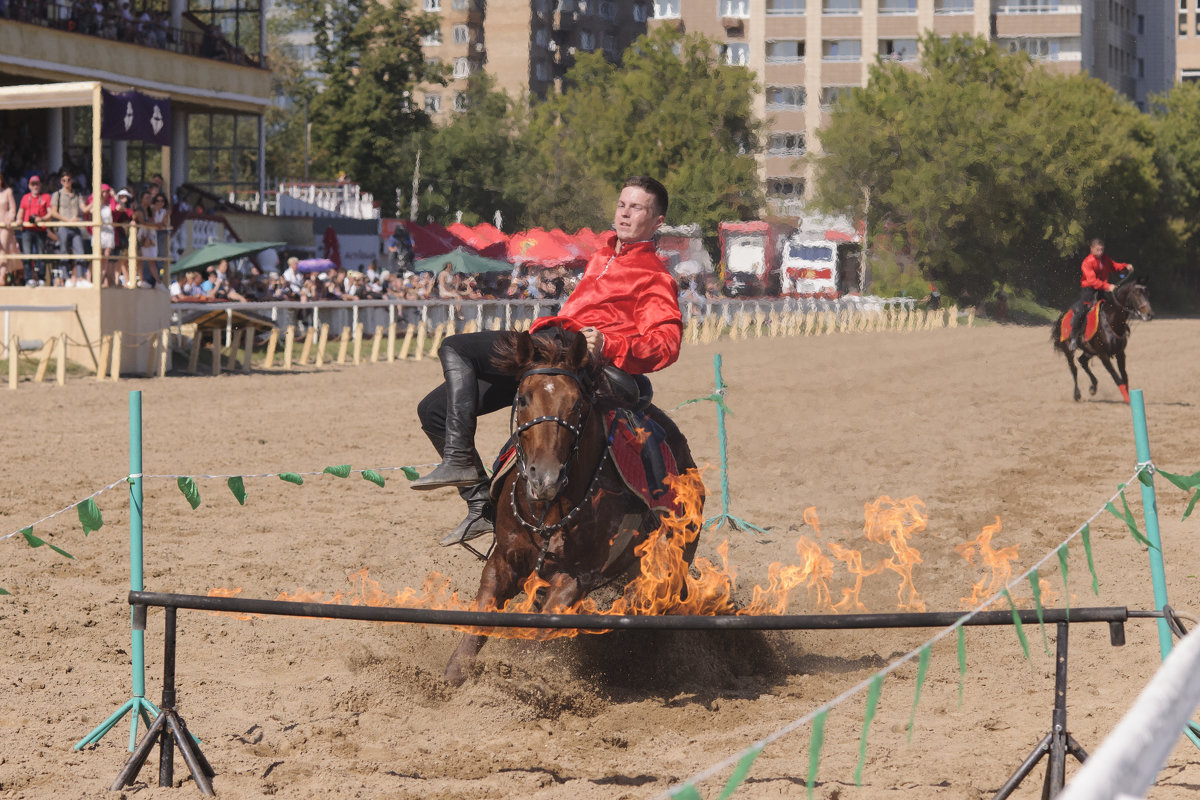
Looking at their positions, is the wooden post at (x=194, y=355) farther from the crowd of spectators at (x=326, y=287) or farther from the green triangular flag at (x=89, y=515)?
the green triangular flag at (x=89, y=515)

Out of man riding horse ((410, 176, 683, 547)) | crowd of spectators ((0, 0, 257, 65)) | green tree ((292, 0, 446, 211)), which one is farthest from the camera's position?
green tree ((292, 0, 446, 211))

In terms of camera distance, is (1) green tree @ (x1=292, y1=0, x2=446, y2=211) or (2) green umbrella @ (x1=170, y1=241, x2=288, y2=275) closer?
(2) green umbrella @ (x1=170, y1=241, x2=288, y2=275)

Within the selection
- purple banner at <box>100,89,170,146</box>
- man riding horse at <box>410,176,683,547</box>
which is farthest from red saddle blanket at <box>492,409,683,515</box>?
purple banner at <box>100,89,170,146</box>

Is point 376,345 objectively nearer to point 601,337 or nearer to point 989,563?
point 601,337

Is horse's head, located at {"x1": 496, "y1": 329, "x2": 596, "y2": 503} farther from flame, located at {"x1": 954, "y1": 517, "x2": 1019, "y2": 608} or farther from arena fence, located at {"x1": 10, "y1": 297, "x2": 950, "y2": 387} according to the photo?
arena fence, located at {"x1": 10, "y1": 297, "x2": 950, "y2": 387}

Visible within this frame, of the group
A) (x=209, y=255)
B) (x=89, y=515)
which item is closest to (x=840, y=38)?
(x=209, y=255)

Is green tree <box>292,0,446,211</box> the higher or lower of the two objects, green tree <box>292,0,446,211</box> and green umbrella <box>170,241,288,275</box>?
the higher

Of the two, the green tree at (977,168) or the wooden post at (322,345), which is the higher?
the green tree at (977,168)

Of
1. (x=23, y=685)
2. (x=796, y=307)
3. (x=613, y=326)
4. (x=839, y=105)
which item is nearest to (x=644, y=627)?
(x=613, y=326)

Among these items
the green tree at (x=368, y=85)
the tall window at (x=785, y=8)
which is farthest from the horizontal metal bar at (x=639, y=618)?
the tall window at (x=785, y=8)

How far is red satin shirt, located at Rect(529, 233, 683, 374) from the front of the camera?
6924 millimetres

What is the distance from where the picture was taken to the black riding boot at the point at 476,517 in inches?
287

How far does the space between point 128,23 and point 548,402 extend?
3361 cm

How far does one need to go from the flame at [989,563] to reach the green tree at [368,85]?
187 feet
